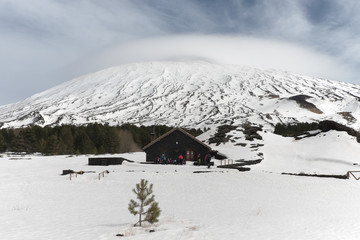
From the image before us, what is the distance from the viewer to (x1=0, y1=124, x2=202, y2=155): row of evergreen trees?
77588 mm

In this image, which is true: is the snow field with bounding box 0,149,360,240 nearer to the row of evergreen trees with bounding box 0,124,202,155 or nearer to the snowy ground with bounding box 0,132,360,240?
the snowy ground with bounding box 0,132,360,240

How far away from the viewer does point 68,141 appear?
81.2m

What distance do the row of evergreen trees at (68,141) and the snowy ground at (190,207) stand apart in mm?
47664

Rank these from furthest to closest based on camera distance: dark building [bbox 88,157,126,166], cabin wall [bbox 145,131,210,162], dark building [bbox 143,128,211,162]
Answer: cabin wall [bbox 145,131,210,162] → dark building [bbox 143,128,211,162] → dark building [bbox 88,157,126,166]

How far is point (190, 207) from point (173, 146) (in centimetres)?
3224

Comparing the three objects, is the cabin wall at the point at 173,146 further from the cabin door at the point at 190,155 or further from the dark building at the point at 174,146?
the cabin door at the point at 190,155

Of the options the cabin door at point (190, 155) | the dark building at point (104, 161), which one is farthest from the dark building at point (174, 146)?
the dark building at point (104, 161)

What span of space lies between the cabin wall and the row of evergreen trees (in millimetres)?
32359

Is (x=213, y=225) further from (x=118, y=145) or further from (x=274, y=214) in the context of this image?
(x=118, y=145)

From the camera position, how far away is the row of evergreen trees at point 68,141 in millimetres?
77588

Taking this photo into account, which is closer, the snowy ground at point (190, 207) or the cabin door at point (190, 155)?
the snowy ground at point (190, 207)

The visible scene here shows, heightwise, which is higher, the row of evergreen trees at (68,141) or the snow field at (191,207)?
the row of evergreen trees at (68,141)

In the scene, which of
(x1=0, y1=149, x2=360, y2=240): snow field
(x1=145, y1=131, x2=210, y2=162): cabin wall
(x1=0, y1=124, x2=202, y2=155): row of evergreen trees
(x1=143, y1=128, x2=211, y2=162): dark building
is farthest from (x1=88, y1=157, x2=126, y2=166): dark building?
(x1=0, y1=124, x2=202, y2=155): row of evergreen trees

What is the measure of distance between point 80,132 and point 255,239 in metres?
82.9
